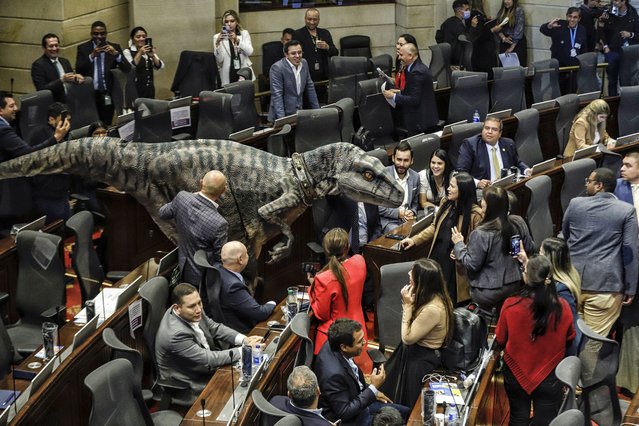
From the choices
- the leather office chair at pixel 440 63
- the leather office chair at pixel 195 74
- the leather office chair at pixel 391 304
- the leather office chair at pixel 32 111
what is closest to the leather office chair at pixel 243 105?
the leather office chair at pixel 195 74

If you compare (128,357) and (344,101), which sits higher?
(344,101)

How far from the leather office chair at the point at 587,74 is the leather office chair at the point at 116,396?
8.54m

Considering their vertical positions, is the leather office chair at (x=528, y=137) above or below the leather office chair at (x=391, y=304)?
above

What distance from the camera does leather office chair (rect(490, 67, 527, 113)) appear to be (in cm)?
1224

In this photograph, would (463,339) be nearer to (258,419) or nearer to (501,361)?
(501,361)

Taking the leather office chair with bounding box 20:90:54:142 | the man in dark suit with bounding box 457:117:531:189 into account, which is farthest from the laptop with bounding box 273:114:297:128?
the leather office chair with bounding box 20:90:54:142

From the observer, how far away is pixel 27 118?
33.0 feet

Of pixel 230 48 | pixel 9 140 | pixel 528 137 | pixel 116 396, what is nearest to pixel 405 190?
pixel 528 137

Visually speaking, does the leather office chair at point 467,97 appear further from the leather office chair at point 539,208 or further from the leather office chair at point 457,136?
the leather office chair at point 539,208

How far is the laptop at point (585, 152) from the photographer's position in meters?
9.86

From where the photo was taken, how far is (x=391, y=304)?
291 inches

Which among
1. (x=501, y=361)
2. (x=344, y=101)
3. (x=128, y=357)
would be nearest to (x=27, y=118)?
(x=344, y=101)

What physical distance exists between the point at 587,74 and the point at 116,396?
349 inches

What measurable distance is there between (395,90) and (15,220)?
4028 millimetres
